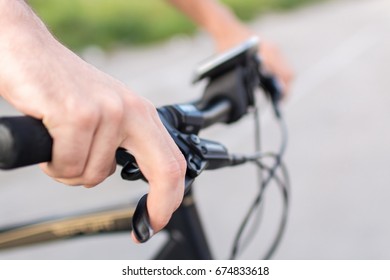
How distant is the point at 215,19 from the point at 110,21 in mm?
12208

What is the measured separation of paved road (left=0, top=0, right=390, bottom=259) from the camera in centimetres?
467

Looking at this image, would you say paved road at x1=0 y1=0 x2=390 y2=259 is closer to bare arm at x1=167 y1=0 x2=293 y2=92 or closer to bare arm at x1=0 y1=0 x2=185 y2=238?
bare arm at x1=167 y1=0 x2=293 y2=92

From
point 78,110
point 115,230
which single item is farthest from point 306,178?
point 78,110

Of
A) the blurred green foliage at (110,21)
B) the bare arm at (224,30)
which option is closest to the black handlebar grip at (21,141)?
the bare arm at (224,30)

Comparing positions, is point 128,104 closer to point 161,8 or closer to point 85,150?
point 85,150

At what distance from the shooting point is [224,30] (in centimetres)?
229

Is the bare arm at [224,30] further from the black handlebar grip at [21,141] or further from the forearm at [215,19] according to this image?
the black handlebar grip at [21,141]

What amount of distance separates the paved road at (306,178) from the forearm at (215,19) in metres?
0.84

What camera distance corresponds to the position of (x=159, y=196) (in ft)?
3.11

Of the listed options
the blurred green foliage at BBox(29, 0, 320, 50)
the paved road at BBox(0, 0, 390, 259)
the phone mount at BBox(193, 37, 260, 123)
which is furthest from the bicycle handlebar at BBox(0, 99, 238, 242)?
the blurred green foliage at BBox(29, 0, 320, 50)

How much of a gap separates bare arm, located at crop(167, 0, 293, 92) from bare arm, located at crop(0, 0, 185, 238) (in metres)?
1.31
